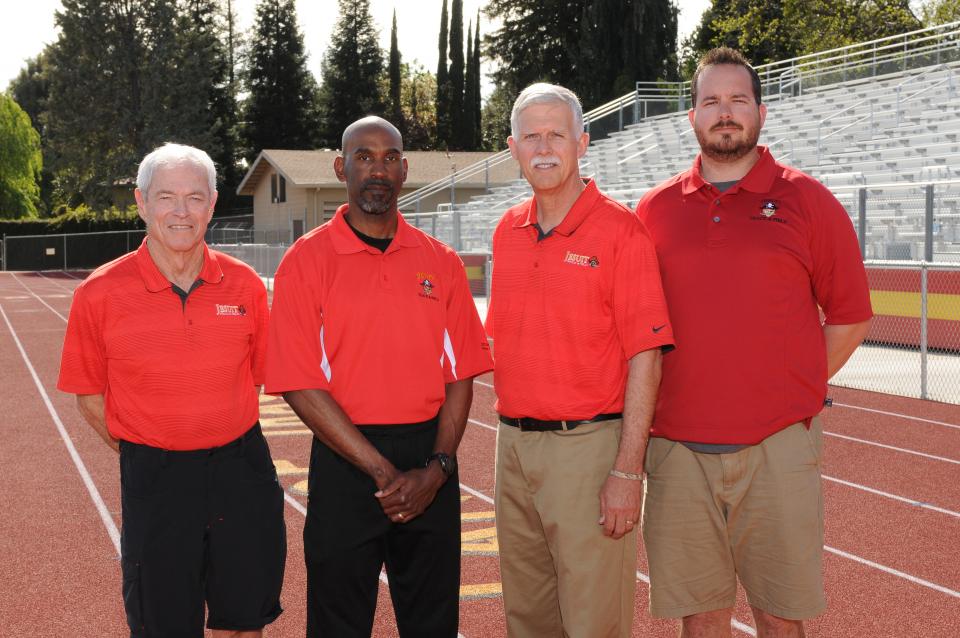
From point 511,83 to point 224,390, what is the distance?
50.5 m

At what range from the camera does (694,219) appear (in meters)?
3.44

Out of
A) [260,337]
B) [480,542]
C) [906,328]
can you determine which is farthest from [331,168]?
[260,337]

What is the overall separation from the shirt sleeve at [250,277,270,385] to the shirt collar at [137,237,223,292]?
0.17 m

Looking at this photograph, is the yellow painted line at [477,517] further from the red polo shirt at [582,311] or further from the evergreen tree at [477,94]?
the evergreen tree at [477,94]

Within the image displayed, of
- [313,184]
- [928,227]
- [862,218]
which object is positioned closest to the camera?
[928,227]

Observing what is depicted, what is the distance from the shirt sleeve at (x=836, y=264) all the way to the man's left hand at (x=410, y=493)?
1417 millimetres

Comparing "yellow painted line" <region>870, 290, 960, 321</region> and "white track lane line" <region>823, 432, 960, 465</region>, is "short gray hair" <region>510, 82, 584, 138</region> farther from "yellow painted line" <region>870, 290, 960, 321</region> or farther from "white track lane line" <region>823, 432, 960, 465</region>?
"yellow painted line" <region>870, 290, 960, 321</region>

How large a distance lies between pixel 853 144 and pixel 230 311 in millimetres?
20618

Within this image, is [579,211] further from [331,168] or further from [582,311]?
[331,168]

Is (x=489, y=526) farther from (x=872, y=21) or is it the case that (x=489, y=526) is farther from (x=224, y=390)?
(x=872, y=21)

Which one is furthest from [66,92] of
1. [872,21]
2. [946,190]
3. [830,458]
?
[830,458]

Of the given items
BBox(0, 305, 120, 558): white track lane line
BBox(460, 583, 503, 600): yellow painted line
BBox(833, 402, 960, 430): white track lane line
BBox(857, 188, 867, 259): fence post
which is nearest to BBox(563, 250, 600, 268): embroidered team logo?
BBox(460, 583, 503, 600): yellow painted line

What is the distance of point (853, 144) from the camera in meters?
21.8

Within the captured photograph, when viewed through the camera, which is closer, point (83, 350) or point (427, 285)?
point (83, 350)
